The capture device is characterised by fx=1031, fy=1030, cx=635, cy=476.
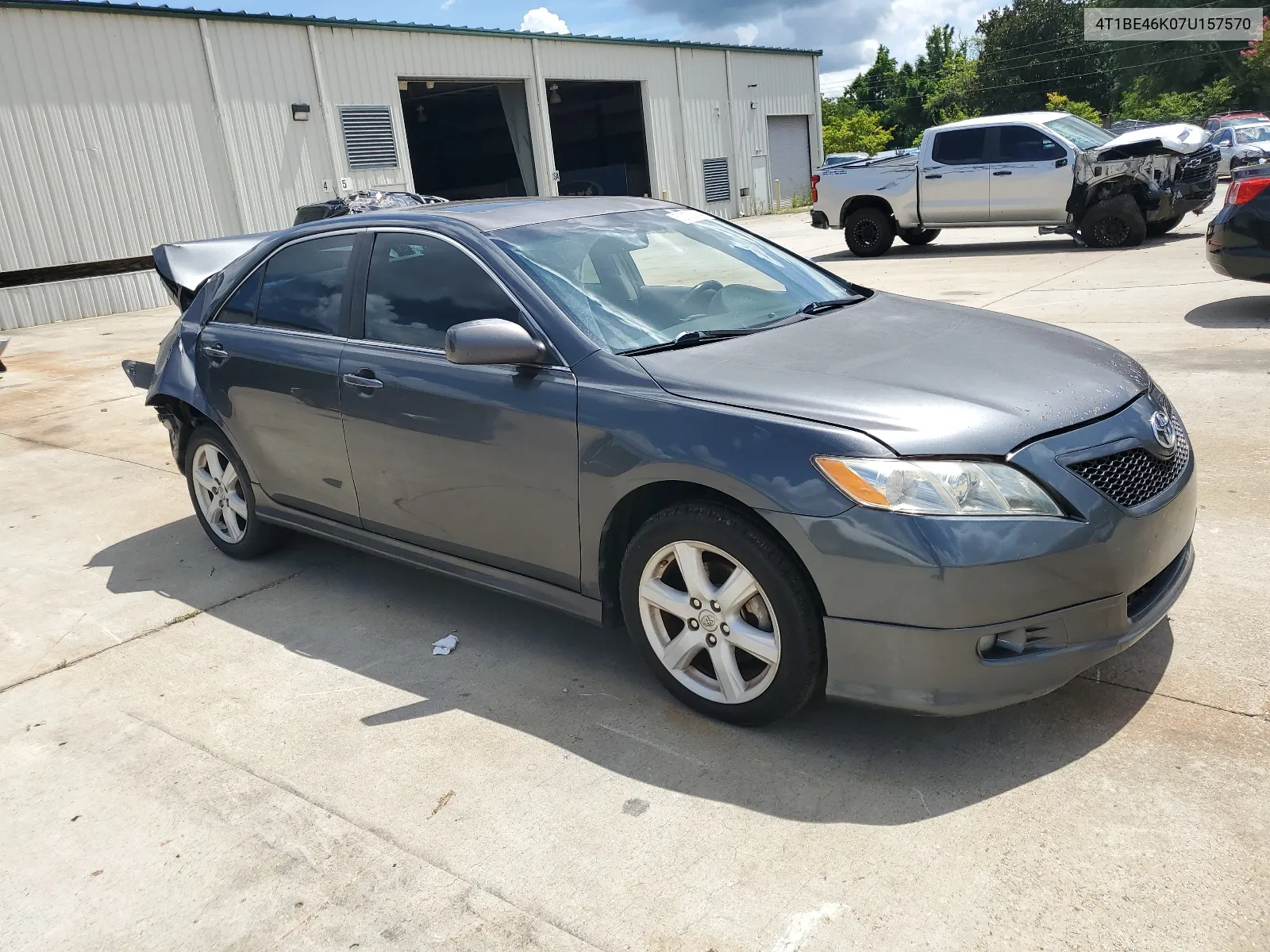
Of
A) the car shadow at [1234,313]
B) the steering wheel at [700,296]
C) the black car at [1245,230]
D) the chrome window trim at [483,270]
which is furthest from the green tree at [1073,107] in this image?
the chrome window trim at [483,270]

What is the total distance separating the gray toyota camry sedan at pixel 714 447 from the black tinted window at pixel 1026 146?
11.1 meters

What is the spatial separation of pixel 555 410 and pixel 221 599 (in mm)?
2268

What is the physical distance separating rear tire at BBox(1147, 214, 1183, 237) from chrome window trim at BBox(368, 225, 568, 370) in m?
12.3

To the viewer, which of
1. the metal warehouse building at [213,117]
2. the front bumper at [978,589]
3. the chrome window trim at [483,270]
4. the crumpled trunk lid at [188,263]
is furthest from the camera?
the metal warehouse building at [213,117]

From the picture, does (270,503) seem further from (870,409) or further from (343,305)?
(870,409)

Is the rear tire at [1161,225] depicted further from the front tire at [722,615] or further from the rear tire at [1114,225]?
the front tire at [722,615]

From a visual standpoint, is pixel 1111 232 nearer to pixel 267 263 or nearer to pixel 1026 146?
pixel 1026 146

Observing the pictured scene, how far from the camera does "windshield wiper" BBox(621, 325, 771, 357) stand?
3.44 meters

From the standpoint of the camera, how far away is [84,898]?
276 cm

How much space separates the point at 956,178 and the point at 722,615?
13440 millimetres

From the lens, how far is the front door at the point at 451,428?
3.47 meters

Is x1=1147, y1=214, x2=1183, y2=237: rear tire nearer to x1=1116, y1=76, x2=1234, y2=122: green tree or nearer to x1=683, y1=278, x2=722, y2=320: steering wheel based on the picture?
x1=683, y1=278, x2=722, y2=320: steering wheel

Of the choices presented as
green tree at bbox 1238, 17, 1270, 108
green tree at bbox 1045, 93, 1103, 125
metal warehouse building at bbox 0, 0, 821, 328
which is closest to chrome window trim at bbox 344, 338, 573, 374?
metal warehouse building at bbox 0, 0, 821, 328

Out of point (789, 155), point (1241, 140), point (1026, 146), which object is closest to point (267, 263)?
point (1026, 146)
